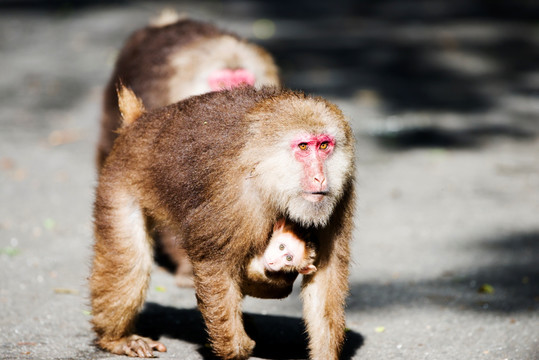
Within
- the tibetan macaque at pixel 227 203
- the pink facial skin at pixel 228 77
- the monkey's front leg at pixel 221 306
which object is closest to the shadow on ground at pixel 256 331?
the tibetan macaque at pixel 227 203

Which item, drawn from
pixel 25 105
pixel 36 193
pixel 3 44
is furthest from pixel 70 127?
pixel 3 44

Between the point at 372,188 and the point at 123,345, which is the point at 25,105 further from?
the point at 123,345

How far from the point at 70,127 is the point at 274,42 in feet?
18.9

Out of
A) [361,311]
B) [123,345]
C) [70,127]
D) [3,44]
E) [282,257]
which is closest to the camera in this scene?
[282,257]

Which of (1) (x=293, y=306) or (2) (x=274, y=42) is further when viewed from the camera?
(2) (x=274, y=42)

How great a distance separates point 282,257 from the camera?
4992mm

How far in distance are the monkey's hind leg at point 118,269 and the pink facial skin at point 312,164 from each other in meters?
1.44

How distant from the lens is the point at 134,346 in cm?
561

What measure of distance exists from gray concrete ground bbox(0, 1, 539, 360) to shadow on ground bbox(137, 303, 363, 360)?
21 millimetres

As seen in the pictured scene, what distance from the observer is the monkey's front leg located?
16.1 ft

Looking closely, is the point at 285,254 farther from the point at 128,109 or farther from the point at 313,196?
the point at 128,109

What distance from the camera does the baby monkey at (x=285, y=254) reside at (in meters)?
4.99

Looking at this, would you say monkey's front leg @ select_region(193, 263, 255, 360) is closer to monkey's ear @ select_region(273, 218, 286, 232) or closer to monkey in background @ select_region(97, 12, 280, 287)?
monkey's ear @ select_region(273, 218, 286, 232)

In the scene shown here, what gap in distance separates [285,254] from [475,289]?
272 cm
